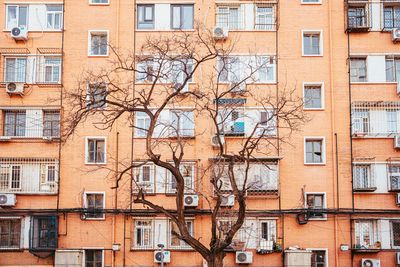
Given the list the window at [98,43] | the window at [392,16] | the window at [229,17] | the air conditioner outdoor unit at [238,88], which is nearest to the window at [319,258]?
the air conditioner outdoor unit at [238,88]

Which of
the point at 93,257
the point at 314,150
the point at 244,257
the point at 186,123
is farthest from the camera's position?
the point at 186,123

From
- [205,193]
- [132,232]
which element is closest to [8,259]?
[132,232]

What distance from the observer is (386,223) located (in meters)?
30.2

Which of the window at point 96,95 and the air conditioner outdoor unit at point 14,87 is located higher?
the air conditioner outdoor unit at point 14,87

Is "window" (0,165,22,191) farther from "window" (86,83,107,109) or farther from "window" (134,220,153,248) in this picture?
"window" (86,83,107,109)

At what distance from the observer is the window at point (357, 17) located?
105 feet

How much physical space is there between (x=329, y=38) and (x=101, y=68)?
A: 11.5 meters

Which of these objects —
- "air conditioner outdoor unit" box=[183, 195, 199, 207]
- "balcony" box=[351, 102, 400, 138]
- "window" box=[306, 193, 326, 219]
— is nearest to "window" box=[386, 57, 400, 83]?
"balcony" box=[351, 102, 400, 138]

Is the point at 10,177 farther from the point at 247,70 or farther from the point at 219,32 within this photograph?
the point at 247,70

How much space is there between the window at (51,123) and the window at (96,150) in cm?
163

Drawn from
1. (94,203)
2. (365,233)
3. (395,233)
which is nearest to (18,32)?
(94,203)

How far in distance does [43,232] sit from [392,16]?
812 inches

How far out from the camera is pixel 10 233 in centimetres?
3050

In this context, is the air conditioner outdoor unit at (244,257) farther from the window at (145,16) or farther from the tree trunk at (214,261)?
the window at (145,16)
